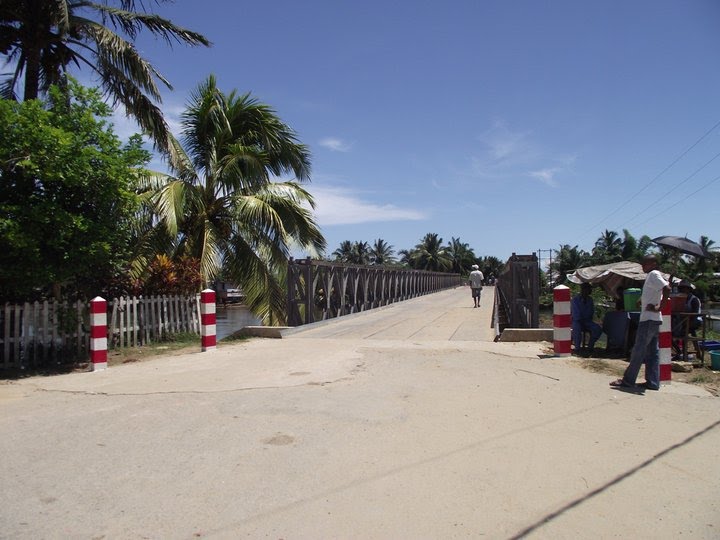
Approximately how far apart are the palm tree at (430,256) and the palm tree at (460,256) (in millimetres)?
3191

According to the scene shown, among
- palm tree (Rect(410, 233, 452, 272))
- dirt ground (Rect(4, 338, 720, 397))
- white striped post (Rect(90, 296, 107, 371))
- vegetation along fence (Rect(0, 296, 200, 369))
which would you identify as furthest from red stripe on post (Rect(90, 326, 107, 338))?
palm tree (Rect(410, 233, 452, 272))

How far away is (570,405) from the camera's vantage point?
18.1 ft

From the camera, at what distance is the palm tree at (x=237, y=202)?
47.9ft

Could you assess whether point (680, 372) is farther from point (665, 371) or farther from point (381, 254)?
point (381, 254)

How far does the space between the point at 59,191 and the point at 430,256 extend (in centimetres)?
8055

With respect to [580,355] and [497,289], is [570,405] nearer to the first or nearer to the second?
[580,355]

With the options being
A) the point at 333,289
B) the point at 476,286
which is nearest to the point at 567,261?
the point at 476,286

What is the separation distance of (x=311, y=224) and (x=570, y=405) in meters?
11.5

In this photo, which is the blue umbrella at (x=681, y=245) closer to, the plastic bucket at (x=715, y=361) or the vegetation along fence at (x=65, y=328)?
the plastic bucket at (x=715, y=361)

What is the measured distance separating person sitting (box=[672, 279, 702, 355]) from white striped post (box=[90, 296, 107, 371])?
8.85 m

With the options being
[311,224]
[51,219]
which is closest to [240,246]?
[311,224]

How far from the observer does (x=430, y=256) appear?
87188mm

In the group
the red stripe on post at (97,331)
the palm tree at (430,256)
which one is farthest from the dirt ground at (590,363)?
the palm tree at (430,256)

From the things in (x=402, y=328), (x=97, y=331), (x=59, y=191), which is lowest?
(x=402, y=328)
